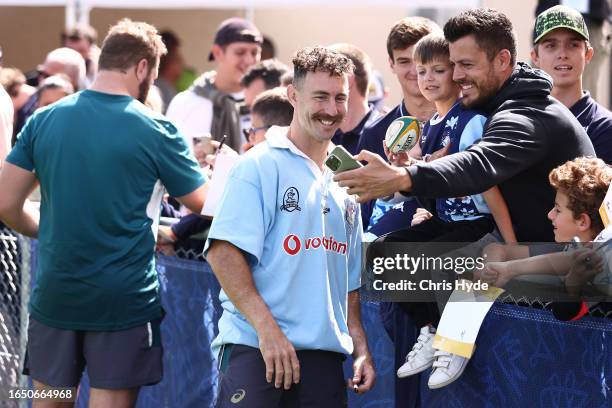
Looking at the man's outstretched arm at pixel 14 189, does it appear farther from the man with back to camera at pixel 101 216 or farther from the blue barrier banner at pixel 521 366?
the blue barrier banner at pixel 521 366

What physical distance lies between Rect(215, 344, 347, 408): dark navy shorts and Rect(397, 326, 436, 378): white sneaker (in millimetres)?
269

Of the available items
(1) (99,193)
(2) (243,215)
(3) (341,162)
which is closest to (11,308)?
(1) (99,193)

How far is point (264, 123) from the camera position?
5.41m

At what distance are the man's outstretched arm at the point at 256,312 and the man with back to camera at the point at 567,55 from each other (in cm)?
199

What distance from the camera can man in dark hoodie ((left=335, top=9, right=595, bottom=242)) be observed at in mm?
3432

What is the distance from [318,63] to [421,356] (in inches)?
48.0

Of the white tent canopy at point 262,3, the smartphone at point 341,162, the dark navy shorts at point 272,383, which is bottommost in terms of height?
the dark navy shorts at point 272,383

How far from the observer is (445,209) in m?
4.23

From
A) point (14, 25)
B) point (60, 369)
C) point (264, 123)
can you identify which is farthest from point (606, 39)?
point (14, 25)

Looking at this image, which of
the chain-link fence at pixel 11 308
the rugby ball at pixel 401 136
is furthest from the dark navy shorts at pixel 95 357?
the rugby ball at pixel 401 136

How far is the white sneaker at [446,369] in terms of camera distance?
405 centimetres

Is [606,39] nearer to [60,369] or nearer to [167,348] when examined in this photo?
[167,348]

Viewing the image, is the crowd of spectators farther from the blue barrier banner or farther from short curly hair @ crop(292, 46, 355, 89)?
the blue barrier banner

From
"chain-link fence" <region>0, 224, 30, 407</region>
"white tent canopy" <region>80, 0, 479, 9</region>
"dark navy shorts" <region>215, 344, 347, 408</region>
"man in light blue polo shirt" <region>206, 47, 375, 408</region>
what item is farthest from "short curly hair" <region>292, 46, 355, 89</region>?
"white tent canopy" <region>80, 0, 479, 9</region>
